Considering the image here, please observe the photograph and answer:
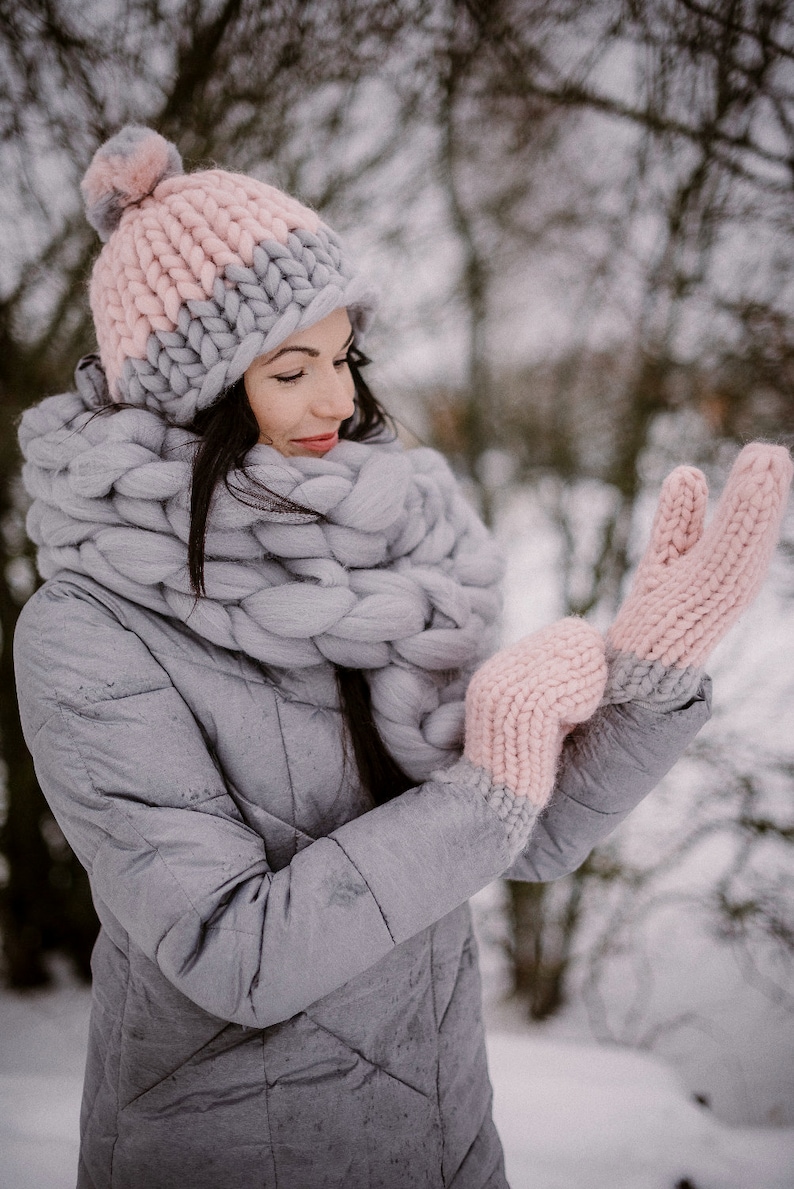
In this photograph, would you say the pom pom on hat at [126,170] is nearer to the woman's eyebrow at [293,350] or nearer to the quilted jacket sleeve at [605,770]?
the woman's eyebrow at [293,350]

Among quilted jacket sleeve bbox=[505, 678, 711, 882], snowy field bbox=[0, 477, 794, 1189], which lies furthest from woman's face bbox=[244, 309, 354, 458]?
snowy field bbox=[0, 477, 794, 1189]

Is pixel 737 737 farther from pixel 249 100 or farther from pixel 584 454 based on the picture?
pixel 249 100

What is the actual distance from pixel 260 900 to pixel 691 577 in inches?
25.2

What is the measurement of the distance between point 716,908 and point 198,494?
2.58 meters

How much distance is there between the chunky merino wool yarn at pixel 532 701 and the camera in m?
0.87

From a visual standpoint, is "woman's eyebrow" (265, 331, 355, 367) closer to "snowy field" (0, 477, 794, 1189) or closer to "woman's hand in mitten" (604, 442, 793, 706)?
"woman's hand in mitten" (604, 442, 793, 706)

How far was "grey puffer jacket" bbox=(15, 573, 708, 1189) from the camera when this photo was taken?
2.66ft

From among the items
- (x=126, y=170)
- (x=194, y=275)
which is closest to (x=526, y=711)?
(x=194, y=275)

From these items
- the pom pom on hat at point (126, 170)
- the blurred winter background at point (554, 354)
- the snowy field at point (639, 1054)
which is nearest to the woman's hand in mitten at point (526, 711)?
the pom pom on hat at point (126, 170)

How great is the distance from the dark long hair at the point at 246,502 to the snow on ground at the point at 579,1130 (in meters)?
1.46

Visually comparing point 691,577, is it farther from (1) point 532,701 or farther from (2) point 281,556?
(2) point 281,556

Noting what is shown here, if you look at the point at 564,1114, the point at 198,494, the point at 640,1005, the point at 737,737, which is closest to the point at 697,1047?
the point at 640,1005

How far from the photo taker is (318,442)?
3.46ft

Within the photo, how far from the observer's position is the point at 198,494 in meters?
0.92
